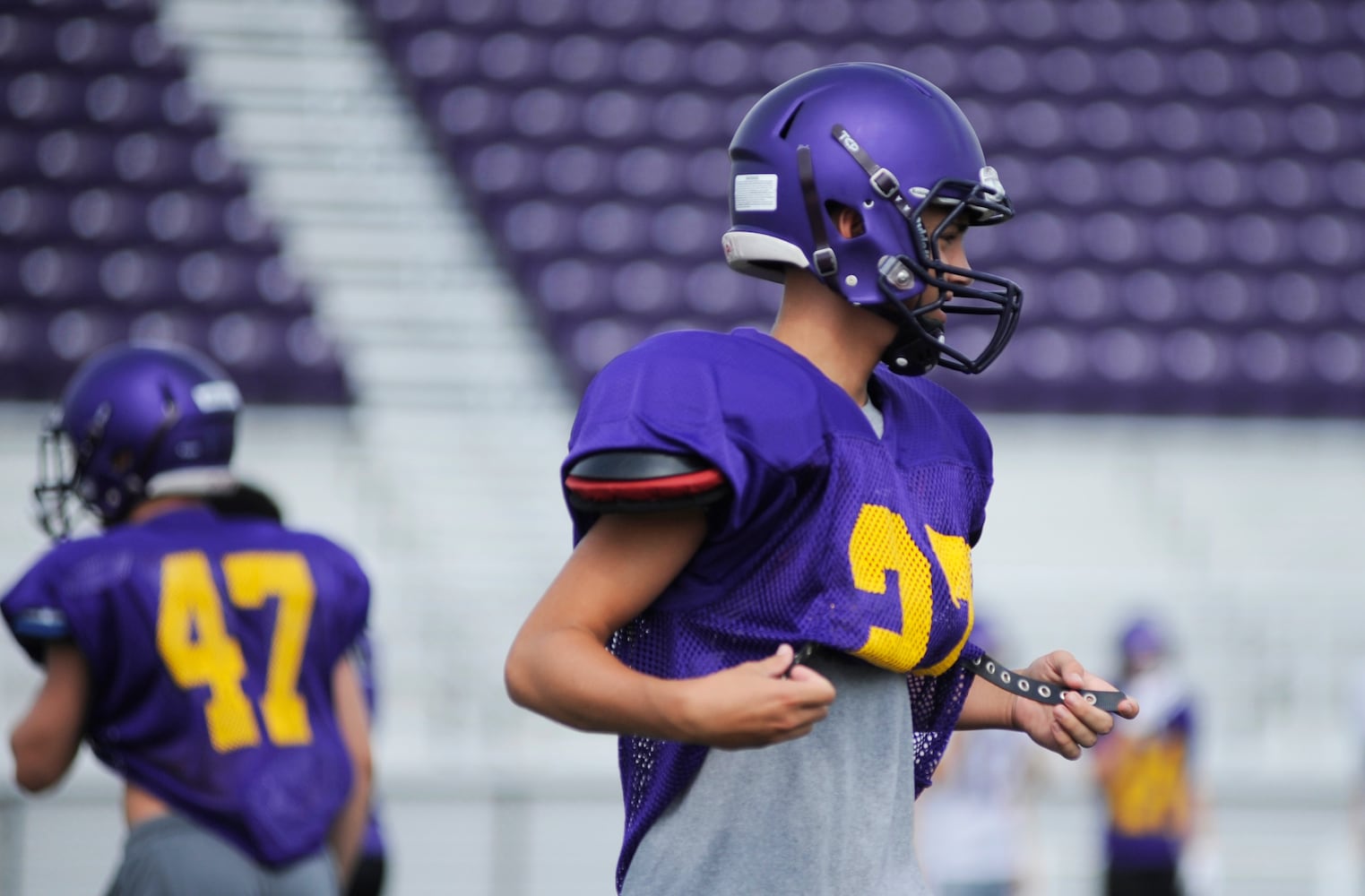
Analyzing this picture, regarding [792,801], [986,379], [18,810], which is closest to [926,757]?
[792,801]

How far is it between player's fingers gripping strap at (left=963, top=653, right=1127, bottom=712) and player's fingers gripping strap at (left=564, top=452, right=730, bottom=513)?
49 cm

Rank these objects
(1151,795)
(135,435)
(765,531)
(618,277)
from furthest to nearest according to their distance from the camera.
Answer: (618,277) < (1151,795) < (135,435) < (765,531)

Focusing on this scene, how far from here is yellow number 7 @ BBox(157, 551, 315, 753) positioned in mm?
2793

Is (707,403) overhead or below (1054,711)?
overhead

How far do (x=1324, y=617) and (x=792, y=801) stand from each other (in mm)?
8266

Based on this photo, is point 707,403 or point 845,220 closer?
point 707,403

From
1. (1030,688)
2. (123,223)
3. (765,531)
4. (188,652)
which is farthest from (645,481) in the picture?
(123,223)

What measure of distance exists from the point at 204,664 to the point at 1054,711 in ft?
4.75

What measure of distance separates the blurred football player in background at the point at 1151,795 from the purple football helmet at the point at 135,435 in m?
4.11

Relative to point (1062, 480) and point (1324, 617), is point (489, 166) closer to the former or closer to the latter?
point (1062, 480)

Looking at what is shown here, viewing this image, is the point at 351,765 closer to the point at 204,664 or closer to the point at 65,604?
the point at 204,664

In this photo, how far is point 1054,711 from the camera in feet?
6.47

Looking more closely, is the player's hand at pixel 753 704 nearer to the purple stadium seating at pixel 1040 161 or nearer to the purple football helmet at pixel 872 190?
the purple football helmet at pixel 872 190

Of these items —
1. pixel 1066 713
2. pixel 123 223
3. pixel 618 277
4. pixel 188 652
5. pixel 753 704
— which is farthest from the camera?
pixel 618 277
